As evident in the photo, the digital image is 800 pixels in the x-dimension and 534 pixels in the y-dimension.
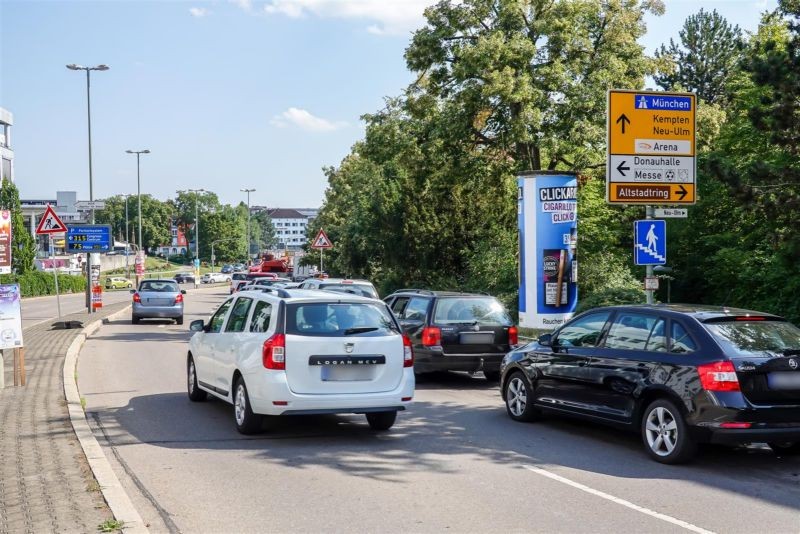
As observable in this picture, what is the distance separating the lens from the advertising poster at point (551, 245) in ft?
63.2

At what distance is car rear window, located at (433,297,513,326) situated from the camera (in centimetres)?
1377

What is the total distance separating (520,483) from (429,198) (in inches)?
1019

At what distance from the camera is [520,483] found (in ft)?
24.3

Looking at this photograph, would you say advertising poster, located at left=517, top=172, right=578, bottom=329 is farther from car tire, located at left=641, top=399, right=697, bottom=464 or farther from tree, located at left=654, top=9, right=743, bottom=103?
tree, located at left=654, top=9, right=743, bottom=103

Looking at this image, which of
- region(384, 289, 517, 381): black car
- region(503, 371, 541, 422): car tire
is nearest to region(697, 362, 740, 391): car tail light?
region(503, 371, 541, 422): car tire

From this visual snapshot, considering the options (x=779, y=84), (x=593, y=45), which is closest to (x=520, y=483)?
(x=779, y=84)

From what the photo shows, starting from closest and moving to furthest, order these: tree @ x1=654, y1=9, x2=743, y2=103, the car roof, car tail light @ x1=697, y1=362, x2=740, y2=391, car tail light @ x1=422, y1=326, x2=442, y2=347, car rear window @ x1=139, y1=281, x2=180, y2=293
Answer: car tail light @ x1=697, y1=362, x2=740, y2=391, the car roof, car tail light @ x1=422, y1=326, x2=442, y2=347, car rear window @ x1=139, y1=281, x2=180, y2=293, tree @ x1=654, y1=9, x2=743, y2=103

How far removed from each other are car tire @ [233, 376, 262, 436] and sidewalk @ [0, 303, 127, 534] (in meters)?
1.71

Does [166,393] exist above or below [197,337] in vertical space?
below

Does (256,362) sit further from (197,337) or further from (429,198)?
(429,198)

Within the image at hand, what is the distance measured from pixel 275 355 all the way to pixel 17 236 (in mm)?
62029

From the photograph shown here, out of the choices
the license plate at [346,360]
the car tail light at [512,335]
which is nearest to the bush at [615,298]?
the car tail light at [512,335]

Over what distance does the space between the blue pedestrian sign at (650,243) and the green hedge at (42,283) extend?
5107cm

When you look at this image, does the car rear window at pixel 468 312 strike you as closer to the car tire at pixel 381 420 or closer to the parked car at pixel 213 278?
the car tire at pixel 381 420
